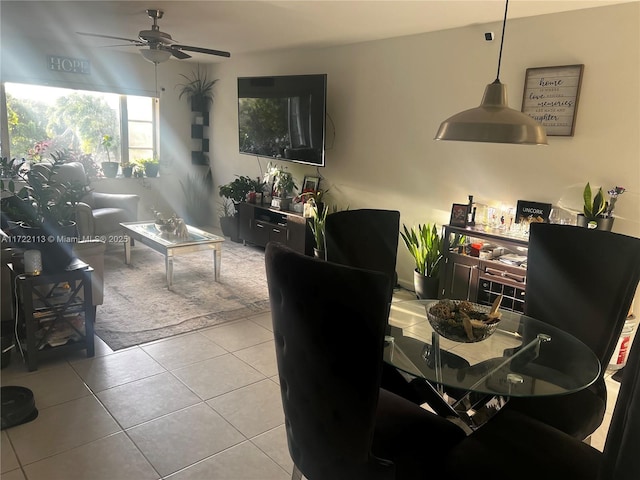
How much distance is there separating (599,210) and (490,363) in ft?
6.38

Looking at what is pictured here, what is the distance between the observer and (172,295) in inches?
164

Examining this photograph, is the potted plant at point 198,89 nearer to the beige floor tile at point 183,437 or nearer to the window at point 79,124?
the window at point 79,124

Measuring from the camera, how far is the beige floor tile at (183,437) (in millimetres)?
2105

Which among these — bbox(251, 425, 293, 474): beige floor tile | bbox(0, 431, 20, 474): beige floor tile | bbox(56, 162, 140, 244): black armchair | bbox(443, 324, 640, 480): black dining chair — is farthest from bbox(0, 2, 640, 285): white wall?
bbox(0, 431, 20, 474): beige floor tile

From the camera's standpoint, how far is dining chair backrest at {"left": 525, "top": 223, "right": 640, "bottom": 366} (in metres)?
2.00

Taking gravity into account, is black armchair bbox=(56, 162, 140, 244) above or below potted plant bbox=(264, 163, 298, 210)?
below

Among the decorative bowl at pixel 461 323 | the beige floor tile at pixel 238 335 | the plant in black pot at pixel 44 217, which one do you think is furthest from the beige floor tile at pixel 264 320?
the decorative bowl at pixel 461 323

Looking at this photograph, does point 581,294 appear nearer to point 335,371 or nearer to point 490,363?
point 490,363

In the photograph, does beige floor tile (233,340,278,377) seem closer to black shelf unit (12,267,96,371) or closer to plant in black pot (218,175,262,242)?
black shelf unit (12,267,96,371)

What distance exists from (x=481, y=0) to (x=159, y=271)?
3.71 metres

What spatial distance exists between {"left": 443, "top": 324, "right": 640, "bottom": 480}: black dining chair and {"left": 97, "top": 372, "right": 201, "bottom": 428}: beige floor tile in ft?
5.09

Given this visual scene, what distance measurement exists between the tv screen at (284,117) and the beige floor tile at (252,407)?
287cm

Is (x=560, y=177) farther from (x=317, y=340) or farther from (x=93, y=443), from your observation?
(x=93, y=443)

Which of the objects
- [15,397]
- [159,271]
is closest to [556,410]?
[15,397]
